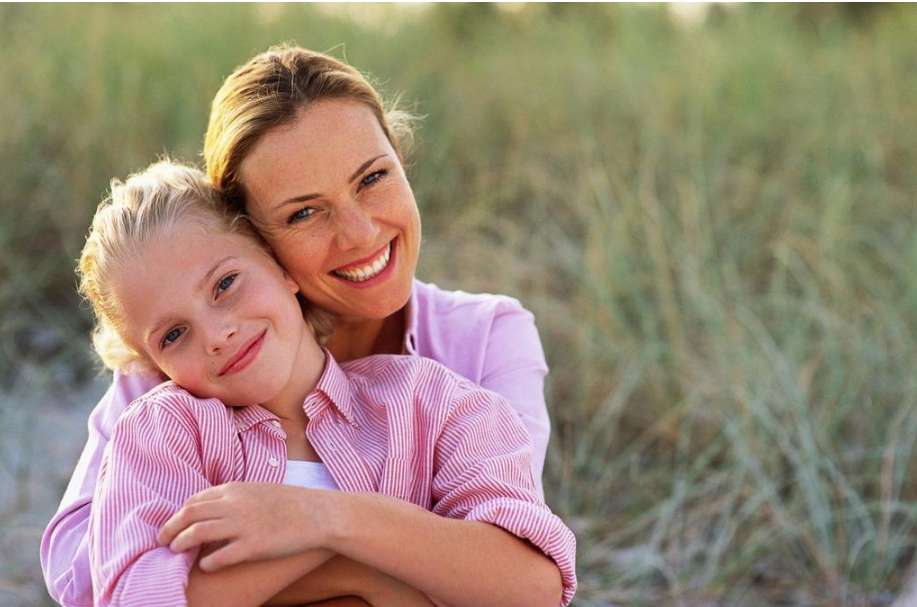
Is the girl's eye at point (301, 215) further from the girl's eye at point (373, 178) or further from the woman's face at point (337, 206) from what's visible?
the girl's eye at point (373, 178)

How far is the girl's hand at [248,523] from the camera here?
161 centimetres

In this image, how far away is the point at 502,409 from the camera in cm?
203

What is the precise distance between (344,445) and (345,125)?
65 cm

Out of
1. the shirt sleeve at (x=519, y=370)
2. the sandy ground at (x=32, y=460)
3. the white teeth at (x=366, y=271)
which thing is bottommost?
the sandy ground at (x=32, y=460)

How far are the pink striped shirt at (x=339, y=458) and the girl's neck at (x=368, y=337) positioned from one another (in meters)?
0.38

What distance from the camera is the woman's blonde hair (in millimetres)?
2129

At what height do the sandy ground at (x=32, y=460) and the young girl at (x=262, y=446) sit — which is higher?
the young girl at (x=262, y=446)

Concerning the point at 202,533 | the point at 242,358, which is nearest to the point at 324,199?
the point at 242,358

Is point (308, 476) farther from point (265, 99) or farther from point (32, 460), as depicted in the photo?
point (32, 460)

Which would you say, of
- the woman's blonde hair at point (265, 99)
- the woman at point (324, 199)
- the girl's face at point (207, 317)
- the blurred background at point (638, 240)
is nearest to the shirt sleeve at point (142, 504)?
the girl's face at point (207, 317)

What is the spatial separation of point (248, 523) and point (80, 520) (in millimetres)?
477

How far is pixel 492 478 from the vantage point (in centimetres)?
183

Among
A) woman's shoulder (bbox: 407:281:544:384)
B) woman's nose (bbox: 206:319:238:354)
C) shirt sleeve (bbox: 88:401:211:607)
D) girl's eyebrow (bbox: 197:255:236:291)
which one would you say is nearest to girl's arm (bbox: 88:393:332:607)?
shirt sleeve (bbox: 88:401:211:607)

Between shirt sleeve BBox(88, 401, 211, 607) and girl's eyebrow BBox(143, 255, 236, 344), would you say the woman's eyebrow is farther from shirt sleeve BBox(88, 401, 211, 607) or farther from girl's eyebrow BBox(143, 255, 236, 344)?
shirt sleeve BBox(88, 401, 211, 607)
